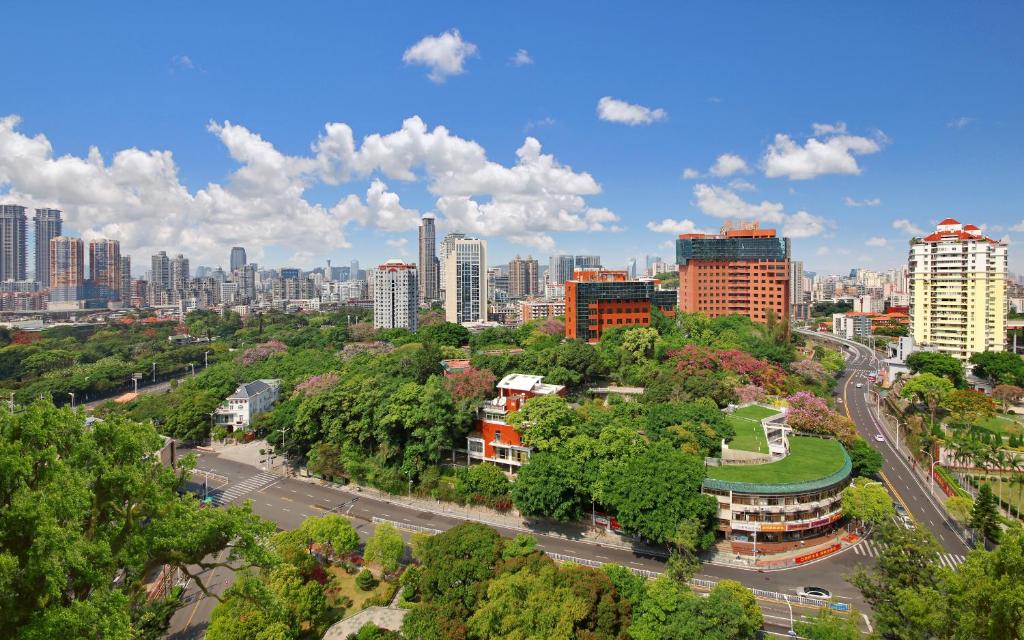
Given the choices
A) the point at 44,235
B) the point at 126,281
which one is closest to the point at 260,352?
the point at 126,281

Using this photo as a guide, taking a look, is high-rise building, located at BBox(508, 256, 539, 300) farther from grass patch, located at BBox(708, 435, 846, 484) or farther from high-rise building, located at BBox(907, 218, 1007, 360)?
grass patch, located at BBox(708, 435, 846, 484)

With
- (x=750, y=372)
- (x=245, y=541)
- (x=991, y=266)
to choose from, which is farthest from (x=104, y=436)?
(x=991, y=266)

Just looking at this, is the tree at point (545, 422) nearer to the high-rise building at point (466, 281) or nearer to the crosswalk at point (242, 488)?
the crosswalk at point (242, 488)

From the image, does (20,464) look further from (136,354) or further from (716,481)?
(136,354)

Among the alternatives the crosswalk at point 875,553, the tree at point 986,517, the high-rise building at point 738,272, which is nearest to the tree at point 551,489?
the crosswalk at point 875,553

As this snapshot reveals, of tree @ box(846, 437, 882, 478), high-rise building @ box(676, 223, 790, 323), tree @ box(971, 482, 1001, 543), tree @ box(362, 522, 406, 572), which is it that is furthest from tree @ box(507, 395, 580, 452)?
high-rise building @ box(676, 223, 790, 323)

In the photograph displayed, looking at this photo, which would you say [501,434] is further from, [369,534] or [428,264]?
[428,264]
